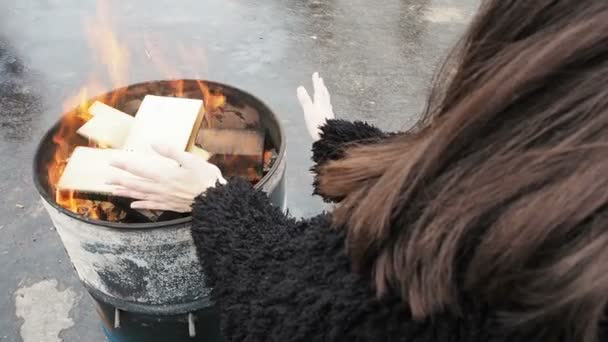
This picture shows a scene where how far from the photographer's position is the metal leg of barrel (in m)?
1.73

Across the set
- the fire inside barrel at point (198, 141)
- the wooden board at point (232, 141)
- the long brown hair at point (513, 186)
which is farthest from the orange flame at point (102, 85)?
the long brown hair at point (513, 186)

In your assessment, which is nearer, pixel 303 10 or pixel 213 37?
pixel 213 37

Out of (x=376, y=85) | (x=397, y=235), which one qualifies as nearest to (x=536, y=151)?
(x=397, y=235)

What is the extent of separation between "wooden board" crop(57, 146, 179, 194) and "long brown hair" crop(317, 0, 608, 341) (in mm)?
930

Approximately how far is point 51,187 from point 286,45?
114 inches

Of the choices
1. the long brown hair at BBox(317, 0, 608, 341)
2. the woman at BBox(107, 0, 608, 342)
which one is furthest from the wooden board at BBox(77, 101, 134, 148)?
the long brown hair at BBox(317, 0, 608, 341)

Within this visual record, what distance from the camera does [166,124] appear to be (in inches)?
68.7

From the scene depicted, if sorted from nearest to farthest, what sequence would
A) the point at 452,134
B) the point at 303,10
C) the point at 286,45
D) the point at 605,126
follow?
the point at 605,126, the point at 452,134, the point at 286,45, the point at 303,10

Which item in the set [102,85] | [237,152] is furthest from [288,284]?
[102,85]

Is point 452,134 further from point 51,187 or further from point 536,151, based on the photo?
point 51,187

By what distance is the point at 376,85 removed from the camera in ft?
12.7

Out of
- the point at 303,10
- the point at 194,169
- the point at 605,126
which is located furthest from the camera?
the point at 303,10

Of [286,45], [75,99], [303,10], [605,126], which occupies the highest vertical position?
[303,10]

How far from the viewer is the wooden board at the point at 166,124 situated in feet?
5.61
